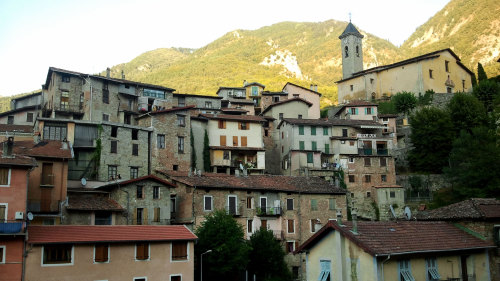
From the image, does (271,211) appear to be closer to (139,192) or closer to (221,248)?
(221,248)

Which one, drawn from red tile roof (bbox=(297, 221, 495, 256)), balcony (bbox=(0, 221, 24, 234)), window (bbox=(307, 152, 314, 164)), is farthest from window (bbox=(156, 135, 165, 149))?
red tile roof (bbox=(297, 221, 495, 256))

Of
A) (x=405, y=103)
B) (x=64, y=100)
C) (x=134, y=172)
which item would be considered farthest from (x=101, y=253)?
(x=405, y=103)

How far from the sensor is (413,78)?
81875 mm

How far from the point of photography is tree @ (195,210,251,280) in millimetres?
38281

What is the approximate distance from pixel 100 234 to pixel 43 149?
1173 cm

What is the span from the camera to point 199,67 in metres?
136

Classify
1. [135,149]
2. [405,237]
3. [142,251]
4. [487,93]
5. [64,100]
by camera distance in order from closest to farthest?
[405,237]
[142,251]
[135,149]
[64,100]
[487,93]

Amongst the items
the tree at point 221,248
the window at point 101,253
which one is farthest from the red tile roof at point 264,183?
the window at point 101,253

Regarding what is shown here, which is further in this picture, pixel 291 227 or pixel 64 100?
pixel 64 100

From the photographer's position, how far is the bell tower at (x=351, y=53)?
9988 centimetres

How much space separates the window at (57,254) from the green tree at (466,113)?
172 feet

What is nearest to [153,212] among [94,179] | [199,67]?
[94,179]

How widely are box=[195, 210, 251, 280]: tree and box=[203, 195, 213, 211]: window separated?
385 centimetres

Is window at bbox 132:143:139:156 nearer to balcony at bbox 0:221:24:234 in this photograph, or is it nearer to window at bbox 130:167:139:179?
window at bbox 130:167:139:179
